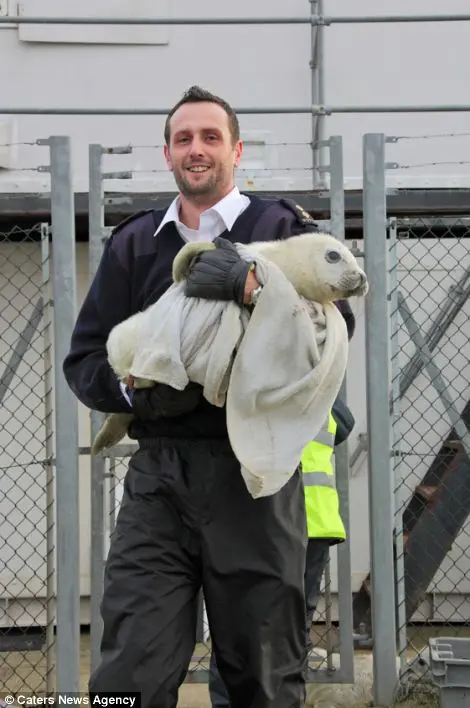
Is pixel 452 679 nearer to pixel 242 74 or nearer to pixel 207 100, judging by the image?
pixel 207 100

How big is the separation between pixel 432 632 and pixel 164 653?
146 inches

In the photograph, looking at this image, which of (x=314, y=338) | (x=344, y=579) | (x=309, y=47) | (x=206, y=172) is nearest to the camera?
(x=314, y=338)

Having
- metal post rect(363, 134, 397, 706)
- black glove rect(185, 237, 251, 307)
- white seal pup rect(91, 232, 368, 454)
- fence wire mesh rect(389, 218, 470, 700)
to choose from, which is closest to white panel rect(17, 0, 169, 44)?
fence wire mesh rect(389, 218, 470, 700)

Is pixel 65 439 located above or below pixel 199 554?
above

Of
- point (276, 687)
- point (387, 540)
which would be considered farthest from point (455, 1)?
point (276, 687)

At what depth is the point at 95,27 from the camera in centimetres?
600

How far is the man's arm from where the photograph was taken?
10.4ft

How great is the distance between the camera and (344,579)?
14.8ft

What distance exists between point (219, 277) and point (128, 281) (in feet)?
1.77

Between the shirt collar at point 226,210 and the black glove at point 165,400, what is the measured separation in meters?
0.58

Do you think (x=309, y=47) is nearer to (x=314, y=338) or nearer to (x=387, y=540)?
(x=387, y=540)

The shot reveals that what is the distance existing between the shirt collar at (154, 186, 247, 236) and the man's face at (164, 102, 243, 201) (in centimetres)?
3

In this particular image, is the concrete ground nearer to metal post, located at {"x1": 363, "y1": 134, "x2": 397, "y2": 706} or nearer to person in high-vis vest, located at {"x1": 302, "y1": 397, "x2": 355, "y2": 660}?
metal post, located at {"x1": 363, "y1": 134, "x2": 397, "y2": 706}

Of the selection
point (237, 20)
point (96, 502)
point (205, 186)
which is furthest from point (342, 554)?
point (237, 20)
